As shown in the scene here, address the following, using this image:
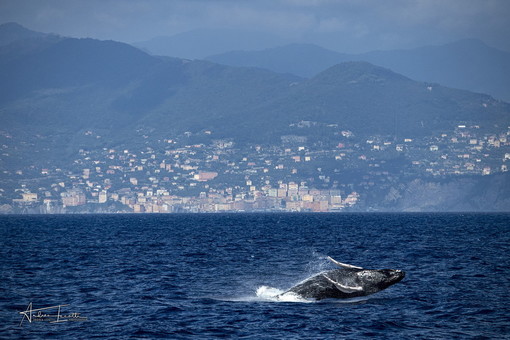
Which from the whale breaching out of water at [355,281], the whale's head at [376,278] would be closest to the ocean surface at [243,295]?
the whale breaching out of water at [355,281]

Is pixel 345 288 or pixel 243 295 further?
pixel 243 295

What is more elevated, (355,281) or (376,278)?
(376,278)

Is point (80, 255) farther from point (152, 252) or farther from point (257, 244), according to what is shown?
point (257, 244)

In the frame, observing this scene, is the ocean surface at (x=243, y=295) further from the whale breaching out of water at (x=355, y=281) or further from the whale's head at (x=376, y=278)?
the whale's head at (x=376, y=278)

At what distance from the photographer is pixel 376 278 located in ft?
141

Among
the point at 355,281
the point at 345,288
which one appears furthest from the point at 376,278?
the point at 345,288

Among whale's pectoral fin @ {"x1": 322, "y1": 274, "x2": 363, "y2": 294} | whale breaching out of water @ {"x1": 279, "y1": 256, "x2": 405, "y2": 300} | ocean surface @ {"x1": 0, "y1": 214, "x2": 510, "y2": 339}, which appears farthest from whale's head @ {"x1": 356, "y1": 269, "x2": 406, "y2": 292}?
ocean surface @ {"x1": 0, "y1": 214, "x2": 510, "y2": 339}

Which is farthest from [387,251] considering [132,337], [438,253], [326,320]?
[132,337]

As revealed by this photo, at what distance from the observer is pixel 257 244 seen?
9675cm

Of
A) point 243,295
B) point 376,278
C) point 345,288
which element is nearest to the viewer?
point 376,278

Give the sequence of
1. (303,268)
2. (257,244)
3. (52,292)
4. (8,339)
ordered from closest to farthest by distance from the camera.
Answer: (8,339), (52,292), (303,268), (257,244)

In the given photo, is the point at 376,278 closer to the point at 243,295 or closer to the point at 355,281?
the point at 355,281

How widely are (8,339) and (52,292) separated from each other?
14553mm

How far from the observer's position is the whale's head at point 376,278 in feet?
141
